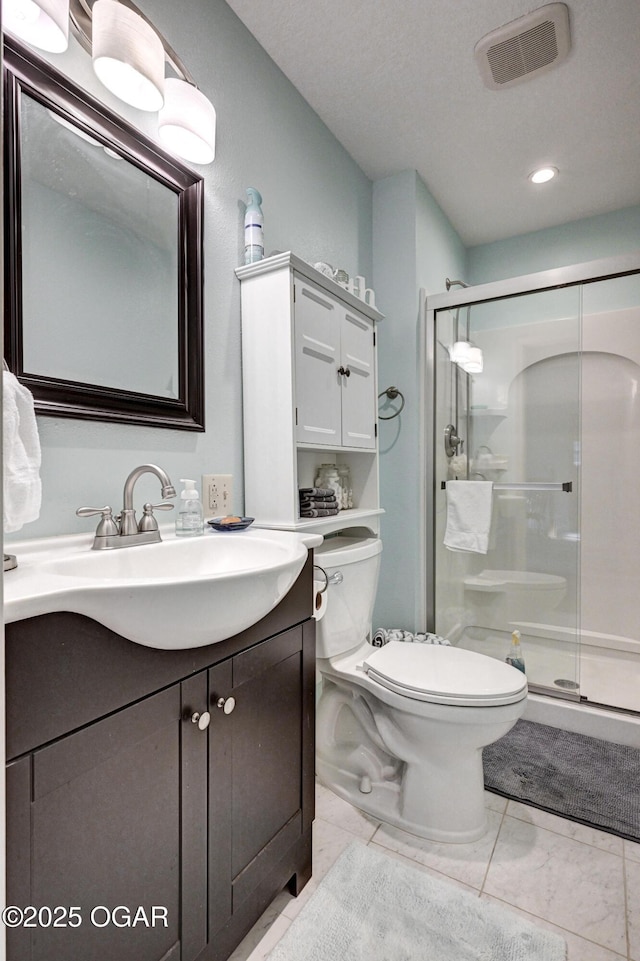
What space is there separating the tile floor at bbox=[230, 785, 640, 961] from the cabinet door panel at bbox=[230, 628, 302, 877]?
0.29 meters

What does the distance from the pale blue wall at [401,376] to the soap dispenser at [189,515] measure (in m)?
1.26

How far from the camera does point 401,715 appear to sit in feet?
4.87

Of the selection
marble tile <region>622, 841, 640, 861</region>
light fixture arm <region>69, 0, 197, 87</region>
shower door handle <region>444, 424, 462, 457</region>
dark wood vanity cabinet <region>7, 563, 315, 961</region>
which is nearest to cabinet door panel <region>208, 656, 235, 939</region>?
dark wood vanity cabinet <region>7, 563, 315, 961</region>

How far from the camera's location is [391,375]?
2.37 meters

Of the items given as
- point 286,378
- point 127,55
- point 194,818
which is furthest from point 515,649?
point 127,55

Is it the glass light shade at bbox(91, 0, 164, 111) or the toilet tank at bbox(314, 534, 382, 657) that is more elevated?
the glass light shade at bbox(91, 0, 164, 111)

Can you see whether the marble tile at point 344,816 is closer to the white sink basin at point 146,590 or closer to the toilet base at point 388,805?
the toilet base at point 388,805

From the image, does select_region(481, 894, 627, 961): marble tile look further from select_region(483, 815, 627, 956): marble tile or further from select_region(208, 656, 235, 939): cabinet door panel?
select_region(208, 656, 235, 939): cabinet door panel

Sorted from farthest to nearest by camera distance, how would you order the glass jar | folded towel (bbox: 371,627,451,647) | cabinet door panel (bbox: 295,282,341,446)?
1. folded towel (bbox: 371,627,451,647)
2. the glass jar
3. cabinet door panel (bbox: 295,282,341,446)

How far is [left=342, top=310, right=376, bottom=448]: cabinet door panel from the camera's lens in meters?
1.80

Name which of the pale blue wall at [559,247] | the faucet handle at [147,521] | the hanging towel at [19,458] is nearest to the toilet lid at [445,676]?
the faucet handle at [147,521]

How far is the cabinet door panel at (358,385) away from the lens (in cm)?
180

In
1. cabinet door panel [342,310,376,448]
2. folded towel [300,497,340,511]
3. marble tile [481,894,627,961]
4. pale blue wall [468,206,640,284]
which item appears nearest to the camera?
marble tile [481,894,627,961]

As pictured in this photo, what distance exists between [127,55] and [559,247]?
8.60ft
